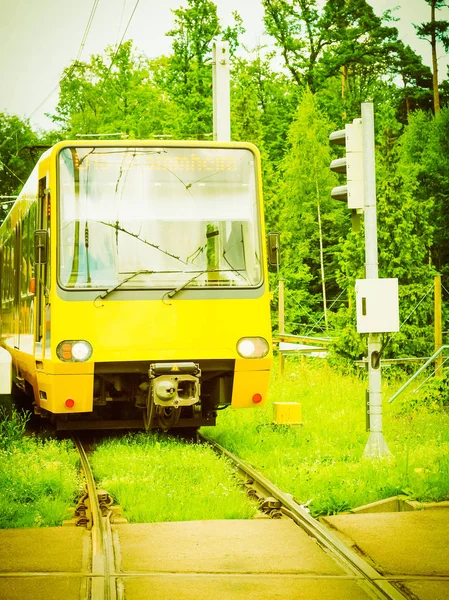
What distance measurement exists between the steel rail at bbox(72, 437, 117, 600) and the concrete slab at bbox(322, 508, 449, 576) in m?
1.59

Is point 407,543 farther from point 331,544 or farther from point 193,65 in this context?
point 193,65

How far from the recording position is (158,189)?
11.8 m

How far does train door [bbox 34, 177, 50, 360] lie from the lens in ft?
38.5

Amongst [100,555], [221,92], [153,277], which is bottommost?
[100,555]

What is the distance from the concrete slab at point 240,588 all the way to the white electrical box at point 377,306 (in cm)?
460

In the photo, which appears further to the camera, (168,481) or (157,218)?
(157,218)

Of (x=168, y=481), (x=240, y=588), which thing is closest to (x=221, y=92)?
(x=168, y=481)

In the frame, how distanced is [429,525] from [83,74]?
53929 millimetres

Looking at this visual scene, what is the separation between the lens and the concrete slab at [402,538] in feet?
21.4

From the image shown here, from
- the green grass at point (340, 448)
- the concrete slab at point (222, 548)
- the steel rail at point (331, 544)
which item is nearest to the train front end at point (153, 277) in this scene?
the green grass at point (340, 448)

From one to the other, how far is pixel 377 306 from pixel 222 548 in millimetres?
4168

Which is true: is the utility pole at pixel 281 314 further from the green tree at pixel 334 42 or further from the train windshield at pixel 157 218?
the green tree at pixel 334 42

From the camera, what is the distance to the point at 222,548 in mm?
7000

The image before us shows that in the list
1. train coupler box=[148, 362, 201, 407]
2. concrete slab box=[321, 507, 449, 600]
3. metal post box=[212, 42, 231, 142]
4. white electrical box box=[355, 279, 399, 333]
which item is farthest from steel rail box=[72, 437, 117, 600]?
metal post box=[212, 42, 231, 142]
